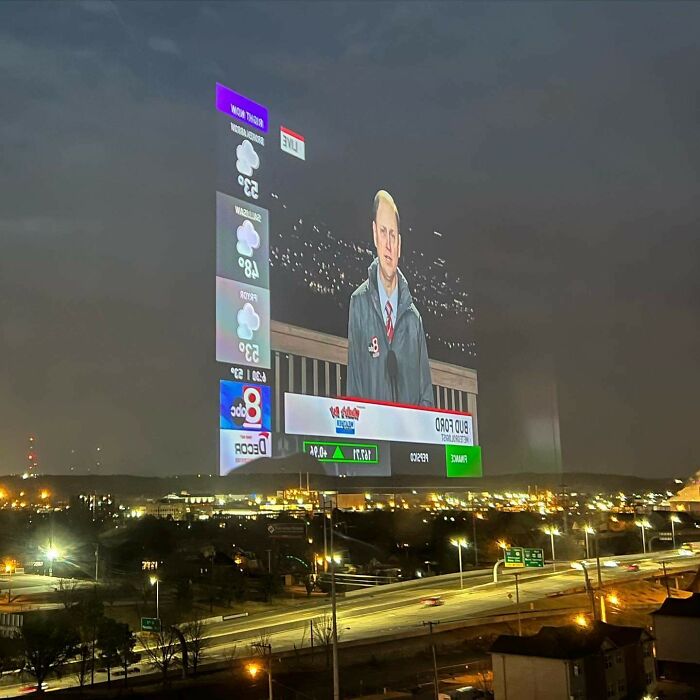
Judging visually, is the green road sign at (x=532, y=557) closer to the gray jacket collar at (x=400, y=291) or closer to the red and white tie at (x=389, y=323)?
the red and white tie at (x=389, y=323)

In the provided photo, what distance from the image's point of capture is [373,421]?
21.0 m

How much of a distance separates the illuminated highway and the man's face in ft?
28.6

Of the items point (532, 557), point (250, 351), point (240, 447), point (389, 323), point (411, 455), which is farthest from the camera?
point (411, 455)

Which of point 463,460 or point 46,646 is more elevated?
point 463,460

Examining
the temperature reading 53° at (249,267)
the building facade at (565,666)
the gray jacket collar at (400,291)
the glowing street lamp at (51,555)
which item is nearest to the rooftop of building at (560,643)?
the building facade at (565,666)

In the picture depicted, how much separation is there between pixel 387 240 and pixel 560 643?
1407 cm

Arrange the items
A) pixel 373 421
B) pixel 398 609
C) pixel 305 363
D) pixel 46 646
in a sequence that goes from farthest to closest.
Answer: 1. pixel 373 421
2. pixel 305 363
3. pixel 398 609
4. pixel 46 646

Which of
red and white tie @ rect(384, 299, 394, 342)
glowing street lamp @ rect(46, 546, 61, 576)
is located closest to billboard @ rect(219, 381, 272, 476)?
red and white tie @ rect(384, 299, 394, 342)

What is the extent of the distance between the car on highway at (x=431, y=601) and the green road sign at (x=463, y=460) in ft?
17.8

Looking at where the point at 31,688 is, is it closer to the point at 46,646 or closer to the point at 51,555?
the point at 46,646

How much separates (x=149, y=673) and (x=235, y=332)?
6.85m

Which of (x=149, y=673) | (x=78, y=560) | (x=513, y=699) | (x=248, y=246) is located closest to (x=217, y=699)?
(x=149, y=673)

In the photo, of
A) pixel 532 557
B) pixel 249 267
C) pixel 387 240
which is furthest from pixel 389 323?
pixel 532 557

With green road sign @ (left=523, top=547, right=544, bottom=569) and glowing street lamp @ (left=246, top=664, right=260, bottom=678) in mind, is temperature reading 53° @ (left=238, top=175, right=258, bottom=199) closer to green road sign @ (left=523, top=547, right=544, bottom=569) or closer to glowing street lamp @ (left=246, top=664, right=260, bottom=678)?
glowing street lamp @ (left=246, top=664, right=260, bottom=678)
